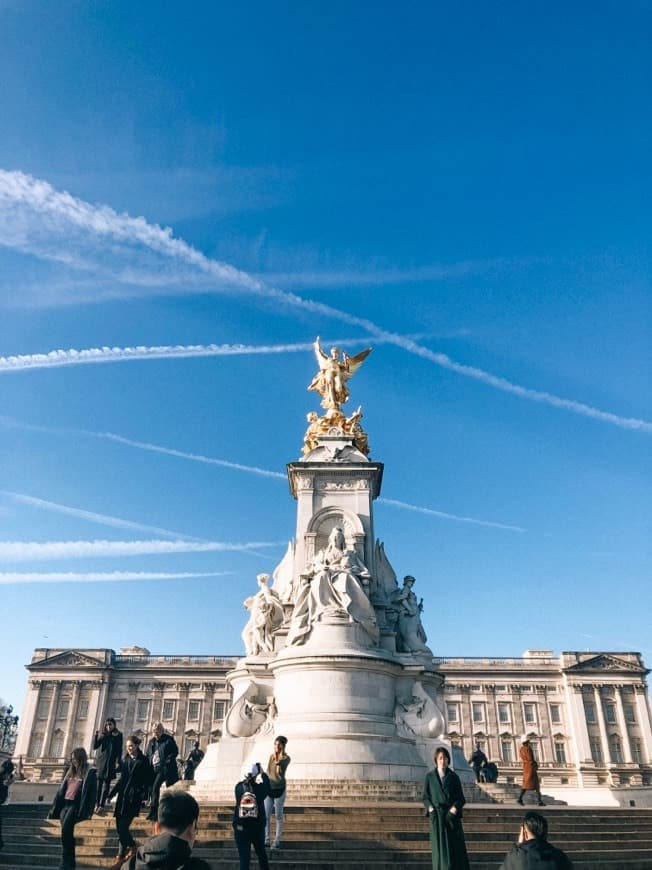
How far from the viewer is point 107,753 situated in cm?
1241

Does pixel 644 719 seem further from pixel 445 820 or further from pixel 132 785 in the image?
pixel 132 785

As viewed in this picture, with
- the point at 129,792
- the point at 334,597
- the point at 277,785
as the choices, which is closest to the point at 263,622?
the point at 334,597

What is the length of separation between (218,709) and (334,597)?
2513 inches

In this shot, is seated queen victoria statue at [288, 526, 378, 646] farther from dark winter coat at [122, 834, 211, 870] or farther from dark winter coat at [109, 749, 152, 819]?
dark winter coat at [122, 834, 211, 870]

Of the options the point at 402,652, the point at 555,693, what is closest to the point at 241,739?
the point at 402,652

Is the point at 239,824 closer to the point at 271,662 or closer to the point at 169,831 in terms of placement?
the point at 169,831

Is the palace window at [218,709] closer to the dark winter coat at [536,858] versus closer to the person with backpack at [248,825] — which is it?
the person with backpack at [248,825]

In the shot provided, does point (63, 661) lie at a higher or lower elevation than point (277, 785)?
higher

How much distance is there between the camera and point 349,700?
18734 millimetres

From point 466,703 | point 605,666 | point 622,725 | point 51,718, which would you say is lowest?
point 622,725

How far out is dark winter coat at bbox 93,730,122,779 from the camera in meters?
12.4

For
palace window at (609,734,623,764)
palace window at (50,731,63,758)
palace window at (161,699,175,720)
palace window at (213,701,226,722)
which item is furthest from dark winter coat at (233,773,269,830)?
palace window at (50,731,63,758)

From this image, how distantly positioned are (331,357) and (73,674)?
6746 cm

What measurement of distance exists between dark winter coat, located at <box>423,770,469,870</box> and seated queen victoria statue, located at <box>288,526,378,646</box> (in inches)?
445
